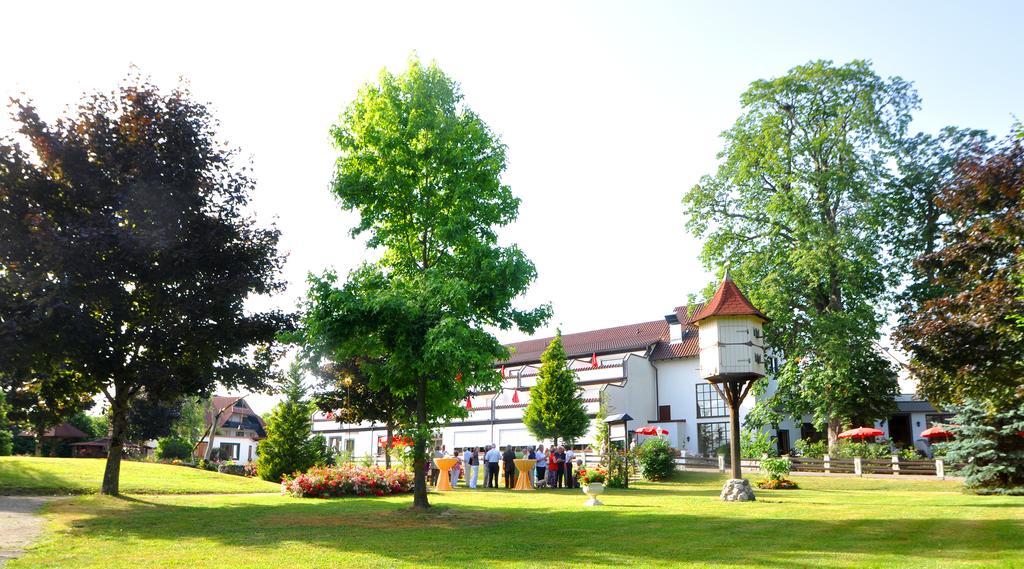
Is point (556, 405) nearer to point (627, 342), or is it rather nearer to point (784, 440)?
point (627, 342)

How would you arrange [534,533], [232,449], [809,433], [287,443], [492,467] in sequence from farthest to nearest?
[232,449] < [809,433] < [287,443] < [492,467] < [534,533]

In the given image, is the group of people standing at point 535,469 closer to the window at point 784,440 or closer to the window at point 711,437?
the window at point 711,437

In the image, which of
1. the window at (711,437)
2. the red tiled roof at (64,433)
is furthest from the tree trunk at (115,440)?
the red tiled roof at (64,433)

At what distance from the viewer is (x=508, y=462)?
2970 centimetres

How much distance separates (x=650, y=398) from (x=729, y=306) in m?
31.3

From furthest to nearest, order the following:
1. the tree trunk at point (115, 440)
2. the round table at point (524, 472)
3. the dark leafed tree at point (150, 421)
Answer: the dark leafed tree at point (150, 421) → the round table at point (524, 472) → the tree trunk at point (115, 440)

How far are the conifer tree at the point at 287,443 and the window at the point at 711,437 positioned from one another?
28.5 meters

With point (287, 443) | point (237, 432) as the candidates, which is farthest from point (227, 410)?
point (287, 443)

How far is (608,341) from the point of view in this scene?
6069 centimetres

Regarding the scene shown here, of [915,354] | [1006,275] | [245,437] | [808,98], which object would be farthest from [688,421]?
[245,437]

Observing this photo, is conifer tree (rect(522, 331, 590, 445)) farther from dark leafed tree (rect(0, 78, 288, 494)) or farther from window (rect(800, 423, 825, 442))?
dark leafed tree (rect(0, 78, 288, 494))

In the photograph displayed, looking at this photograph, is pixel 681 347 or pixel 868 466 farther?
pixel 681 347

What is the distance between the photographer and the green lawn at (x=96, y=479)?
22.2 metres

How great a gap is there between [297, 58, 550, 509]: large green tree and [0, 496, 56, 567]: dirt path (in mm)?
6303
